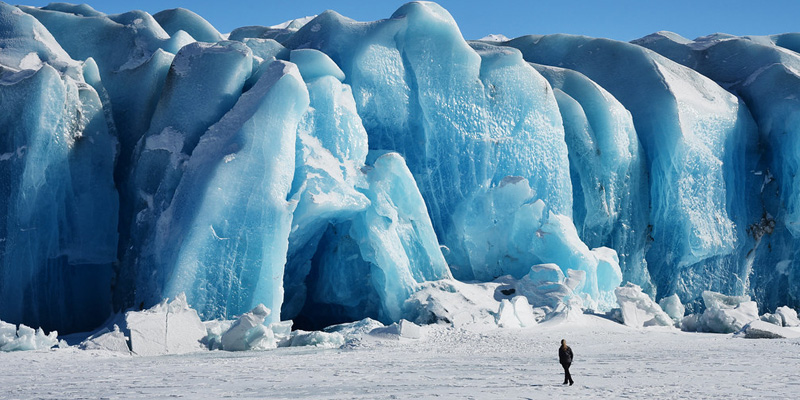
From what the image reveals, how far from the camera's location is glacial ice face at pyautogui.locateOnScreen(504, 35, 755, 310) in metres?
16.2

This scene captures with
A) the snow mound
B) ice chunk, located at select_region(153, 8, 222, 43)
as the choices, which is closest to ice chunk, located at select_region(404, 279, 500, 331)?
the snow mound

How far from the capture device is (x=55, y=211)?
41.5 ft

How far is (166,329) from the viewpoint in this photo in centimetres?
1038

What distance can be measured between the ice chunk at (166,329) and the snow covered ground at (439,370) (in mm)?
377

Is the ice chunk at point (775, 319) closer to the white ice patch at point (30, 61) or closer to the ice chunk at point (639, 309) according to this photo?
the ice chunk at point (639, 309)

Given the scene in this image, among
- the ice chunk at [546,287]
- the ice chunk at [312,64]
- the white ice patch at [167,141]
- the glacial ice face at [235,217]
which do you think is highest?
the ice chunk at [312,64]

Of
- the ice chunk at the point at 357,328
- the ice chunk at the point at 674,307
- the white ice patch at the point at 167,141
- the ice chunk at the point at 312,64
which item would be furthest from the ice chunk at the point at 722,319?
the white ice patch at the point at 167,141

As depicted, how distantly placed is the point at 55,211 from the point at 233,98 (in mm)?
3283

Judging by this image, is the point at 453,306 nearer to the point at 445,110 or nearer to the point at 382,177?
the point at 382,177

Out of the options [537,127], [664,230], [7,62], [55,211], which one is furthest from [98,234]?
[664,230]

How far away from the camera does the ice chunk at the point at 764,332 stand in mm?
11453

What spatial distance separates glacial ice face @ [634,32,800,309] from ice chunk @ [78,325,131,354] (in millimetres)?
12691

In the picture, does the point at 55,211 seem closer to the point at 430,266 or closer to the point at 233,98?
the point at 233,98

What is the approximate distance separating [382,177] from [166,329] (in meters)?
4.48
